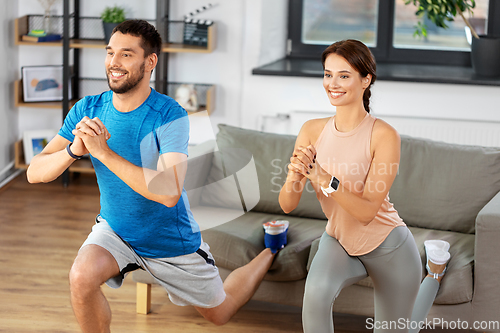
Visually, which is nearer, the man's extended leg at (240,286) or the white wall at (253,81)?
the man's extended leg at (240,286)

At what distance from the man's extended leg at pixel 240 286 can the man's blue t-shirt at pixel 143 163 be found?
10.5 inches

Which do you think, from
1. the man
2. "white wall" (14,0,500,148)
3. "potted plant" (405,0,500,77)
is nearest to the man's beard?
the man

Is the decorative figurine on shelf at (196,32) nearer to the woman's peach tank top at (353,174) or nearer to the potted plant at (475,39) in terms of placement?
the potted plant at (475,39)

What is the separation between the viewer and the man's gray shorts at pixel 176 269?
6.23ft

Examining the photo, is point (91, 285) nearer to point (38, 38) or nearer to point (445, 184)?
point (445, 184)

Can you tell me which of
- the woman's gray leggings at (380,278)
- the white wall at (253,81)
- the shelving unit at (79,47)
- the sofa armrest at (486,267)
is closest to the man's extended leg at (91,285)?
the woman's gray leggings at (380,278)

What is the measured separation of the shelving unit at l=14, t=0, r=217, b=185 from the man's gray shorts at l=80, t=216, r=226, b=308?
6.97 ft

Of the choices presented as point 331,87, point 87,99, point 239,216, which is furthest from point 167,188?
point 239,216

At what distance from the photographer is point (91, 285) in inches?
Result: 70.6

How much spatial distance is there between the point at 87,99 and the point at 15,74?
270cm

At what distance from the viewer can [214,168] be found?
2805 mm

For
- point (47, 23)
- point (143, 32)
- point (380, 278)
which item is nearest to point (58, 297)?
point (143, 32)

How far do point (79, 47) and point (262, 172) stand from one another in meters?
1.97

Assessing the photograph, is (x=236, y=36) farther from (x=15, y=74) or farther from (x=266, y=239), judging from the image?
(x=266, y=239)
